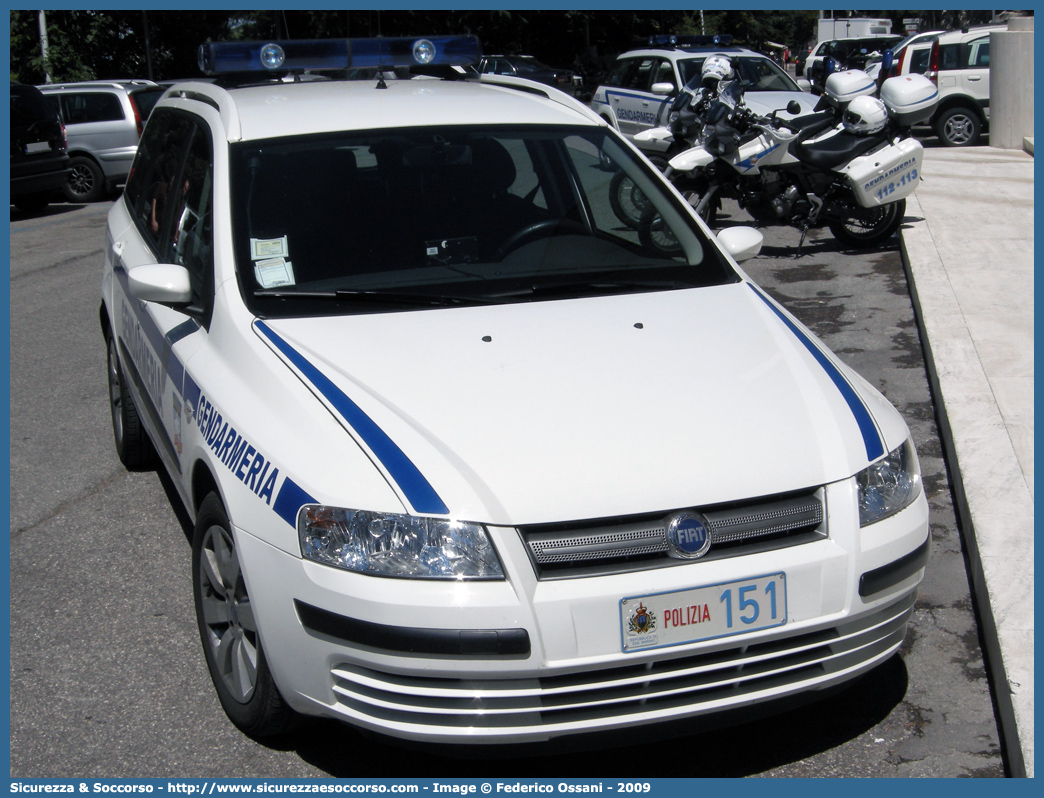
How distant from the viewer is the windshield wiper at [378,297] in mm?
3361

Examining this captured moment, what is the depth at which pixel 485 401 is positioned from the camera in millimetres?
2848

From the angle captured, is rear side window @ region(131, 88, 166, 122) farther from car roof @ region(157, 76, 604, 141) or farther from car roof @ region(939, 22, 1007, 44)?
car roof @ region(157, 76, 604, 141)

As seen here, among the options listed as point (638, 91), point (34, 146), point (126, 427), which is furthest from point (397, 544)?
point (34, 146)

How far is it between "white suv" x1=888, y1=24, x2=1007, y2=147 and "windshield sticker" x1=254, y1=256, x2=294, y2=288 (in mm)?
14941

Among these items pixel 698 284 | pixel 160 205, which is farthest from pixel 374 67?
pixel 698 284

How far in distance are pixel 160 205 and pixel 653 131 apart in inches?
276

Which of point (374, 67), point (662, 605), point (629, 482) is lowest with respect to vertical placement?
point (662, 605)

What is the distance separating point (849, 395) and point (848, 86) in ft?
22.7

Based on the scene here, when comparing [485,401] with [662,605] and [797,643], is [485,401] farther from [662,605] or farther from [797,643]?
[797,643]

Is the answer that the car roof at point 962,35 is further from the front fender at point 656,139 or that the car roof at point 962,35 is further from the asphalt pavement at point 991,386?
the front fender at point 656,139

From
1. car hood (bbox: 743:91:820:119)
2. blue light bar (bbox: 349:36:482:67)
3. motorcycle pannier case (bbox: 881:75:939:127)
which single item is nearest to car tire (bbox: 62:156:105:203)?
car hood (bbox: 743:91:820:119)

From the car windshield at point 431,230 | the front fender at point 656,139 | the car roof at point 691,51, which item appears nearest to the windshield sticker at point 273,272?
the car windshield at point 431,230

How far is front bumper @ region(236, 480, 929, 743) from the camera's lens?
7.97ft

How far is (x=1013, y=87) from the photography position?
14.7m
